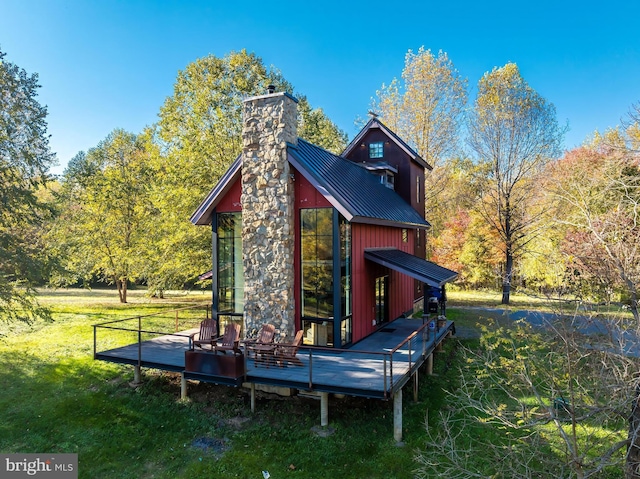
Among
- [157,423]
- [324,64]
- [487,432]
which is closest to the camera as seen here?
[487,432]

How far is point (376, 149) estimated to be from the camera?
64.3 feet

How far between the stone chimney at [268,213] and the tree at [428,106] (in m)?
16.3

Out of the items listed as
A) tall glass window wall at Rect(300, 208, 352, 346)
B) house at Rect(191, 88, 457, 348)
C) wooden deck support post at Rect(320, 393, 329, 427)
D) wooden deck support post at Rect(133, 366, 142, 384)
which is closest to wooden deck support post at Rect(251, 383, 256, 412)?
house at Rect(191, 88, 457, 348)

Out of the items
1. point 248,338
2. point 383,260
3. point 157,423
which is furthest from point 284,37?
point 157,423

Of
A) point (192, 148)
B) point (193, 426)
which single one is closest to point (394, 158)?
point (192, 148)

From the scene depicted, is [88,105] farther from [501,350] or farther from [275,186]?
[501,350]

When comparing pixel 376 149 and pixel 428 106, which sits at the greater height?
pixel 428 106

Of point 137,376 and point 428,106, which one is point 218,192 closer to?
point 137,376

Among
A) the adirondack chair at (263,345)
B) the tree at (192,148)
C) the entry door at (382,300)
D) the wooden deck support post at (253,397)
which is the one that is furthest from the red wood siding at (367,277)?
the tree at (192,148)

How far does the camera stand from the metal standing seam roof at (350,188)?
1076 cm

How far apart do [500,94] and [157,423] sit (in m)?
23.3

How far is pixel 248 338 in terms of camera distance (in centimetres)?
1098

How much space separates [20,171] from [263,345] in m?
11.2

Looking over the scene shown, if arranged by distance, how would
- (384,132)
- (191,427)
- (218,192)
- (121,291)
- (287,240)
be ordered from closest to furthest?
(191,427), (287,240), (218,192), (384,132), (121,291)
